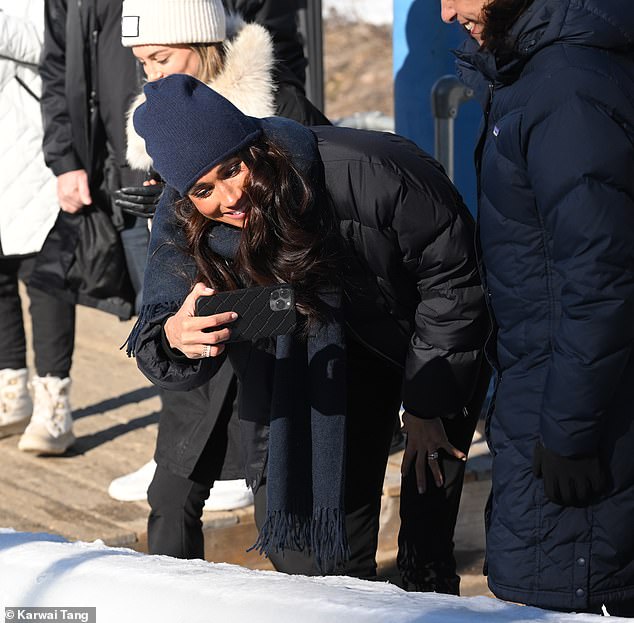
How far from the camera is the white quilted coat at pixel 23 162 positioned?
5312mm

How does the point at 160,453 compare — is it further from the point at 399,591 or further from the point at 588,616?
the point at 588,616

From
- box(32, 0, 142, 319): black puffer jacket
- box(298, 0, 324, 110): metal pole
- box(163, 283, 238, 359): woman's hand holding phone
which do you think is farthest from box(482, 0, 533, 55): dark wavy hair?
box(298, 0, 324, 110): metal pole

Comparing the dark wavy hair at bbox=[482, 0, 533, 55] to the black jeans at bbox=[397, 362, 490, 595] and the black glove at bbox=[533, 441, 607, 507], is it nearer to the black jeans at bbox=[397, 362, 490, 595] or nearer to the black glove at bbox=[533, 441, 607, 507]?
the black glove at bbox=[533, 441, 607, 507]

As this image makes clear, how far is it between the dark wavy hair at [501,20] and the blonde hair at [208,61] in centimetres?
125

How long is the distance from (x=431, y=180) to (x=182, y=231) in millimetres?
565

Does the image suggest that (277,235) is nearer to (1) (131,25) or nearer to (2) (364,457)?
(2) (364,457)

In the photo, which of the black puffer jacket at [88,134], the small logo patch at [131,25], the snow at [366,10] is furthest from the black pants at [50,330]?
the snow at [366,10]

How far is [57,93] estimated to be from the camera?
16.4ft

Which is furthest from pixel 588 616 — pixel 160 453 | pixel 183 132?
pixel 160 453

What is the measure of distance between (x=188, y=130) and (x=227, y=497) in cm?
208

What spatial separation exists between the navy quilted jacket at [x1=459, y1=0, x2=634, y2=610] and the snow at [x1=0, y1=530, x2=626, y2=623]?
0.42 meters

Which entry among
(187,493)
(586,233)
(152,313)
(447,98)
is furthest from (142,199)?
(586,233)

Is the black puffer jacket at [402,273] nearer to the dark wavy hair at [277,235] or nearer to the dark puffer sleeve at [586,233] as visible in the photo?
the dark wavy hair at [277,235]

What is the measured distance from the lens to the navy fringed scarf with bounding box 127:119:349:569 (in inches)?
123
